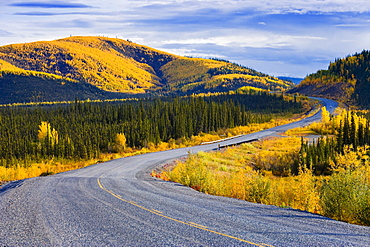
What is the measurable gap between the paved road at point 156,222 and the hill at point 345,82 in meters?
94.3

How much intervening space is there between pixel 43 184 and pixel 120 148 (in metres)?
33.3

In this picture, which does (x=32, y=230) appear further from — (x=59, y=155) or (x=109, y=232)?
(x=59, y=155)

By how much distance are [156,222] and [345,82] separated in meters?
126

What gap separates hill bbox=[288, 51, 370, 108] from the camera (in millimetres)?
103812

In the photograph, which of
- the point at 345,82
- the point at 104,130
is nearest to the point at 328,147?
the point at 104,130

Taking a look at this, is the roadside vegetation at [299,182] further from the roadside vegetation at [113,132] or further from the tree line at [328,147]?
the roadside vegetation at [113,132]

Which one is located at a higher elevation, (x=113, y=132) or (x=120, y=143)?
(x=113, y=132)

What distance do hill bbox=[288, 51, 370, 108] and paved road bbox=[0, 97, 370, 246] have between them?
94.3 metres

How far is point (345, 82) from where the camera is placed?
118 meters

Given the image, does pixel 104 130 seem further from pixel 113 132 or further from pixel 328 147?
pixel 328 147

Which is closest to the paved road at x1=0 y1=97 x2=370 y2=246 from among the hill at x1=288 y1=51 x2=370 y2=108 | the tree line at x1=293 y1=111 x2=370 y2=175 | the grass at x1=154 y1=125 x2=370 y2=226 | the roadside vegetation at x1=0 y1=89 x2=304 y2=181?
the grass at x1=154 y1=125 x2=370 y2=226

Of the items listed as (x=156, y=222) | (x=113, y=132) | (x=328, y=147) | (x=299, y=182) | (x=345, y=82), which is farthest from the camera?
(x=345, y=82)

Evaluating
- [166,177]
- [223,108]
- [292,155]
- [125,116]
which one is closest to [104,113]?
[125,116]

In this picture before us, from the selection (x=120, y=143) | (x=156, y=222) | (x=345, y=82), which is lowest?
(x=120, y=143)
